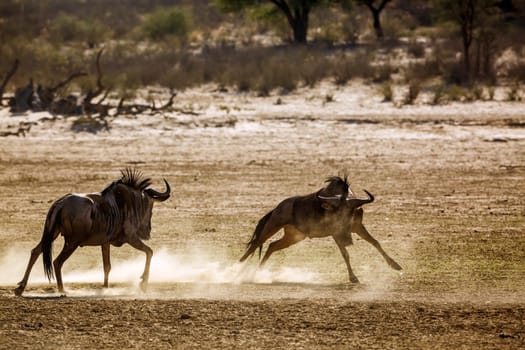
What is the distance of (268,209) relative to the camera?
1902 cm

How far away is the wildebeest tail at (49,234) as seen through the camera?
1204cm

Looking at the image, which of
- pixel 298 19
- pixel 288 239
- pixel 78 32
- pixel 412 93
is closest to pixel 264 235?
pixel 288 239

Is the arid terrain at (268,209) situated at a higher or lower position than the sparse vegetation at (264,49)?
lower

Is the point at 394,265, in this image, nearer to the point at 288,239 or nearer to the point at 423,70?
the point at 288,239

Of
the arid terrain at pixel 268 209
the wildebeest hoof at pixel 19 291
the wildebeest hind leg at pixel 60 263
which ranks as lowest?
the arid terrain at pixel 268 209

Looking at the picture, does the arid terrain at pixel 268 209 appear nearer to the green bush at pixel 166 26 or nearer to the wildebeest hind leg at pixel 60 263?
the wildebeest hind leg at pixel 60 263

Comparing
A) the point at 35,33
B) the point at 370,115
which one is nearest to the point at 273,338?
the point at 370,115

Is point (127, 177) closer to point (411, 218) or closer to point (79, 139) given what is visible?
point (411, 218)

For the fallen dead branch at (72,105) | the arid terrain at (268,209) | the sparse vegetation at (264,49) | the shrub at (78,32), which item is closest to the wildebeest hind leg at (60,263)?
the arid terrain at (268,209)

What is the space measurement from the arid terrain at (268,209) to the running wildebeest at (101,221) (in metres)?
0.41

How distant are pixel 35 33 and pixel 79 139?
25574mm

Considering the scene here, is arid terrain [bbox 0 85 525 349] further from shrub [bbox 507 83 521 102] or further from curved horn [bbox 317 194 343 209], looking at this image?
curved horn [bbox 317 194 343 209]

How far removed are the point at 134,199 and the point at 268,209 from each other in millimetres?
6218

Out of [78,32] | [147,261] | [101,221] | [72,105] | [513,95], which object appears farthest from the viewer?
[78,32]
